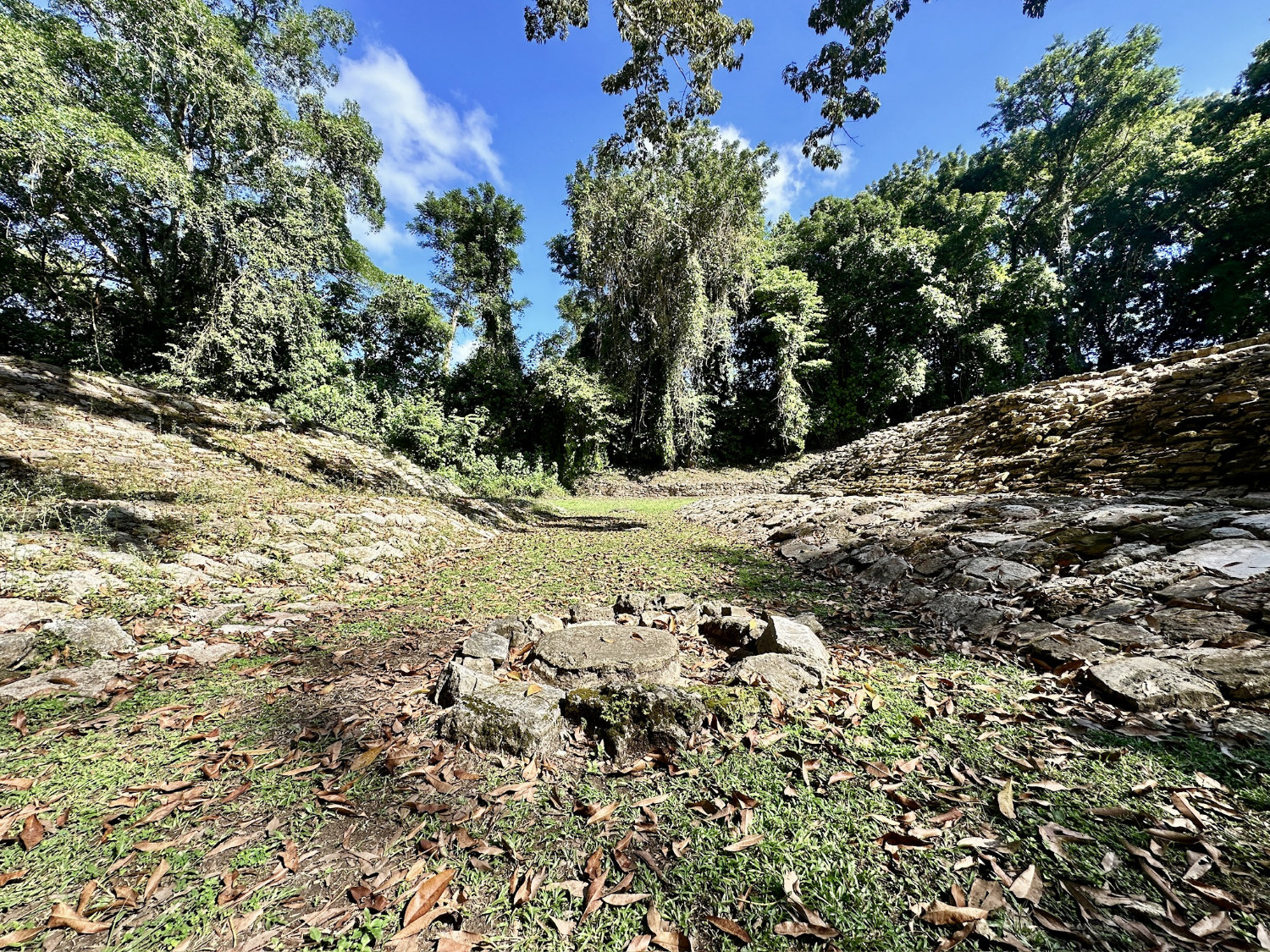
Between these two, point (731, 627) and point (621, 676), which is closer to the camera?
point (621, 676)

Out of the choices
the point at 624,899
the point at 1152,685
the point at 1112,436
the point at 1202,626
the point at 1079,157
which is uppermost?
the point at 1079,157

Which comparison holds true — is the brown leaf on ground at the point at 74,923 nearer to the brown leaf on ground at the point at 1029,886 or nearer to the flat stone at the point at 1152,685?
the brown leaf on ground at the point at 1029,886

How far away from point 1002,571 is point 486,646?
3.84 m

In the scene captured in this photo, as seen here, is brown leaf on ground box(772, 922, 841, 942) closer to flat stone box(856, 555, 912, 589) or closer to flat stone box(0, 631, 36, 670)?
flat stone box(856, 555, 912, 589)

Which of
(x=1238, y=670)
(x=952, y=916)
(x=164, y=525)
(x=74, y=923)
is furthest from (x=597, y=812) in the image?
(x=164, y=525)

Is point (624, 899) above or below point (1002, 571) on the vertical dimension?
below

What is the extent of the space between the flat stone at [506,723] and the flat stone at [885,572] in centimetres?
321

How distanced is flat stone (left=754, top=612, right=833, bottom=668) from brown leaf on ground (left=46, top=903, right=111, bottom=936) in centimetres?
259

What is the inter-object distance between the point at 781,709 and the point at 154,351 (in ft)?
50.8

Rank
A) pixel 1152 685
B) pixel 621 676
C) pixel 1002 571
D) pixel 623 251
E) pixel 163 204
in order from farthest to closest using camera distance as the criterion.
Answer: pixel 623 251, pixel 163 204, pixel 1002 571, pixel 621 676, pixel 1152 685

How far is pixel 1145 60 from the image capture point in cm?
1786

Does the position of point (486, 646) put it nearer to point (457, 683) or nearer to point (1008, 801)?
point (457, 683)

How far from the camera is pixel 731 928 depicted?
3.98ft

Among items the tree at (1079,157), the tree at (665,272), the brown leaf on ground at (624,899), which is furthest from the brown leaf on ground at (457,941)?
the tree at (1079,157)
